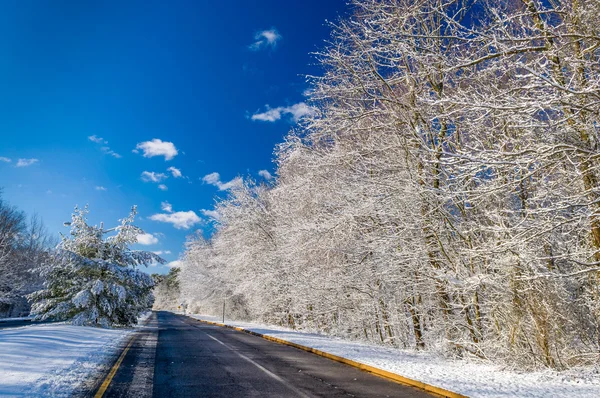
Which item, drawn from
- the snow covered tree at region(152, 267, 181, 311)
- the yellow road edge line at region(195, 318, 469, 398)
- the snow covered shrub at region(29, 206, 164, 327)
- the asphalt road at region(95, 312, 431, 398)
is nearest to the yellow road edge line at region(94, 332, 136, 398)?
the asphalt road at region(95, 312, 431, 398)

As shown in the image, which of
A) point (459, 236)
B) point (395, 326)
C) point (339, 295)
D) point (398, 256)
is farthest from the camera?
point (339, 295)

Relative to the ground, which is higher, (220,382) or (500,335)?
(500,335)

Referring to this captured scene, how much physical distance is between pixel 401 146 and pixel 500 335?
663 centimetres

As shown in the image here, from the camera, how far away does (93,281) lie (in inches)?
860

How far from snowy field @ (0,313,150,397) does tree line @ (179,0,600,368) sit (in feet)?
24.7

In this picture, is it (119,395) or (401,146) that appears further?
(401,146)

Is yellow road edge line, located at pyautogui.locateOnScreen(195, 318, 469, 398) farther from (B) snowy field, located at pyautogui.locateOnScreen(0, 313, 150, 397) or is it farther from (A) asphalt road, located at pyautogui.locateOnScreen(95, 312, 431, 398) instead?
(B) snowy field, located at pyautogui.locateOnScreen(0, 313, 150, 397)

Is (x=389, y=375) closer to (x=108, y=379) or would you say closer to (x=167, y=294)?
(x=108, y=379)

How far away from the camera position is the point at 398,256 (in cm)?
1291

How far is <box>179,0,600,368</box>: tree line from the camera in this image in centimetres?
676

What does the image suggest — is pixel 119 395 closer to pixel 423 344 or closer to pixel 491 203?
pixel 491 203

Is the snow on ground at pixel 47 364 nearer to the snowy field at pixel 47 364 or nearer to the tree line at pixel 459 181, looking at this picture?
the snowy field at pixel 47 364

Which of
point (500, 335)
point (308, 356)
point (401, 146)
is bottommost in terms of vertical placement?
point (308, 356)

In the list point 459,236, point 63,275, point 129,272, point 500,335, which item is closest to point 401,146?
point 459,236
